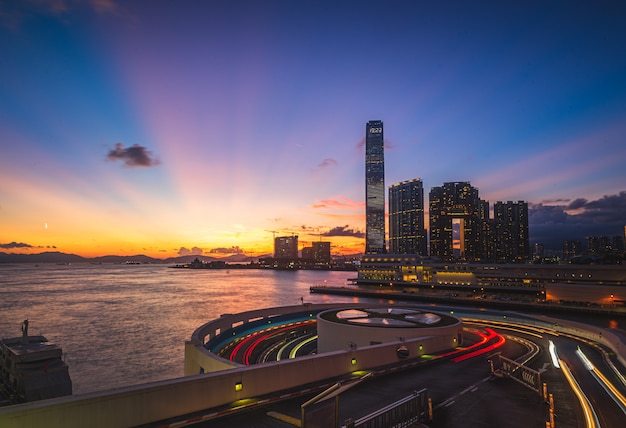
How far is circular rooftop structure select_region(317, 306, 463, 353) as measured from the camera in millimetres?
24859

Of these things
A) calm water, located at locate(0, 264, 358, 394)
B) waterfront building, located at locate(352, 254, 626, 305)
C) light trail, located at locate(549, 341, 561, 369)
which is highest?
light trail, located at locate(549, 341, 561, 369)

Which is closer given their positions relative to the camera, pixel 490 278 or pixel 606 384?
pixel 606 384

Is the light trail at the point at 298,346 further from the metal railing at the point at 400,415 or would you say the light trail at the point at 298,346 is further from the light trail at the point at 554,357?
the metal railing at the point at 400,415

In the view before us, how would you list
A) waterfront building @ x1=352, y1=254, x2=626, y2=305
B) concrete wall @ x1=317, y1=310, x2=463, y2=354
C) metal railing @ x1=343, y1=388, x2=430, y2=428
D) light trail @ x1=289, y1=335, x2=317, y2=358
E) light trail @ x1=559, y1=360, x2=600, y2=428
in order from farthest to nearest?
waterfront building @ x1=352, y1=254, x2=626, y2=305 < light trail @ x1=289, y1=335, x2=317, y2=358 < concrete wall @ x1=317, y1=310, x2=463, y2=354 < light trail @ x1=559, y1=360, x2=600, y2=428 < metal railing @ x1=343, y1=388, x2=430, y2=428

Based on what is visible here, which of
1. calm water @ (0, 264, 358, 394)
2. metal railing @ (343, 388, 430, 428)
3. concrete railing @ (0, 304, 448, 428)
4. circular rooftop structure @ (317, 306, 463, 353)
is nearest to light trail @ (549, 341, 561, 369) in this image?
circular rooftop structure @ (317, 306, 463, 353)

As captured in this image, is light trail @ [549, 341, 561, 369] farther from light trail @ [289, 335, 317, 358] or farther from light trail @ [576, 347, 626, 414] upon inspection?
light trail @ [289, 335, 317, 358]

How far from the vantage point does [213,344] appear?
2762cm

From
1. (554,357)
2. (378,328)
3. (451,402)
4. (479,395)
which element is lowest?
(554,357)

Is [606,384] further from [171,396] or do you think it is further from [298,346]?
[298,346]

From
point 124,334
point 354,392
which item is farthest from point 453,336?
point 124,334

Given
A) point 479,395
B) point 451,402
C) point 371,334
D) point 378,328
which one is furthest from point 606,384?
point 371,334

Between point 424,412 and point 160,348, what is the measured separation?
49231mm

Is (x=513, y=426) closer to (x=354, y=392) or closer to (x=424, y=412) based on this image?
(x=424, y=412)

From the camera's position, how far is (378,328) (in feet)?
84.0
